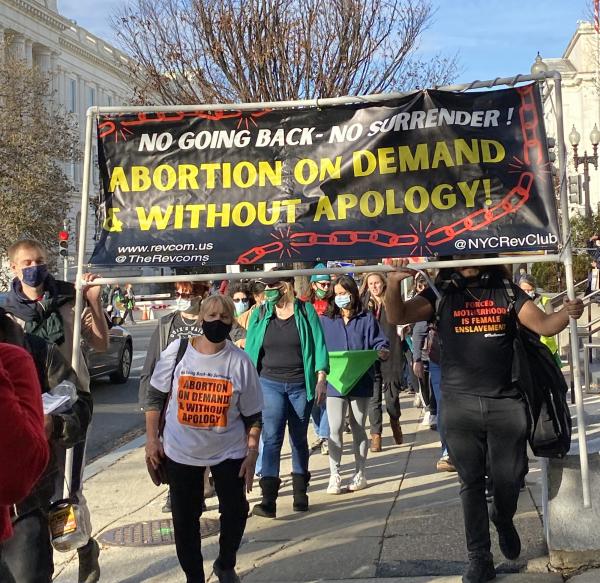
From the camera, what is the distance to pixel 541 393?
16.3ft

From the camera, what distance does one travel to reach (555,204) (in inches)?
209

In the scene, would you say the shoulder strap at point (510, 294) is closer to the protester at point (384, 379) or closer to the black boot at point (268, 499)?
the black boot at point (268, 499)

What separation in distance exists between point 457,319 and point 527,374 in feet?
1.54

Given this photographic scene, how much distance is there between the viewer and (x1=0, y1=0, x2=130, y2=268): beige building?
6331cm

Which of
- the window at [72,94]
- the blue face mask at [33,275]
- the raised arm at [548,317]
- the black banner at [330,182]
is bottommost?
the raised arm at [548,317]

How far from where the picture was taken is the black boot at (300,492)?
269 inches

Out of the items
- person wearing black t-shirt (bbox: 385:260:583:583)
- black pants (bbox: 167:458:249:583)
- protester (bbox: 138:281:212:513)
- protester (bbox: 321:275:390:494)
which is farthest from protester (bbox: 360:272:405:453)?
black pants (bbox: 167:458:249:583)

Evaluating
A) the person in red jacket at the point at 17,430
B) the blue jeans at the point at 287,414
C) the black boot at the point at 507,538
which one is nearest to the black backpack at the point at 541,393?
the black boot at the point at 507,538

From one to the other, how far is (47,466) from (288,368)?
318 cm

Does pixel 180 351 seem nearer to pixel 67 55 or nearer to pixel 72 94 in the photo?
pixel 67 55

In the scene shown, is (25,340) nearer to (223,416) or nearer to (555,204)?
(223,416)

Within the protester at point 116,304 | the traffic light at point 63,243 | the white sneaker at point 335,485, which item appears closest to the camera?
the white sneaker at point 335,485

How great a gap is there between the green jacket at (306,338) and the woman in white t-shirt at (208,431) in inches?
78.6

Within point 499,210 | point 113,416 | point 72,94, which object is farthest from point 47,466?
point 72,94
